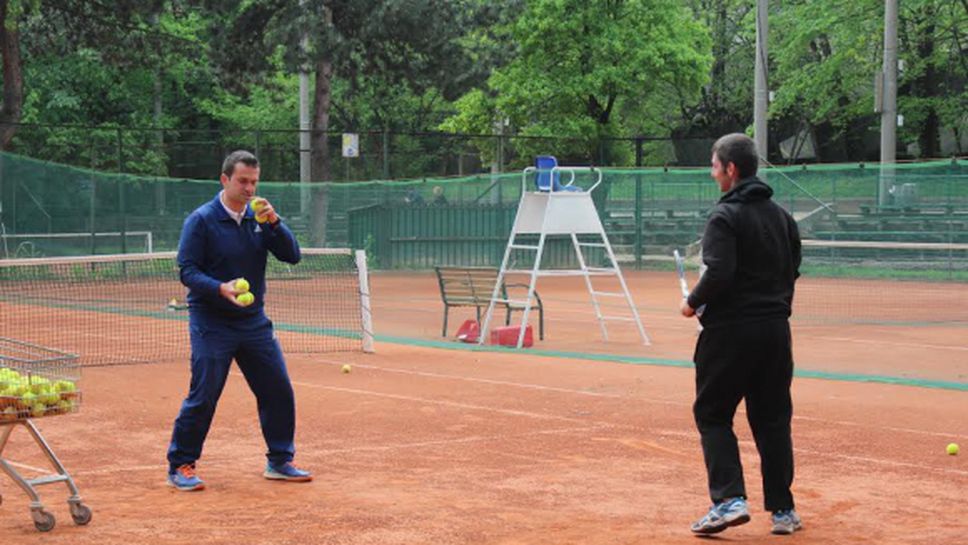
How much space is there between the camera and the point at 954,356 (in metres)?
15.6

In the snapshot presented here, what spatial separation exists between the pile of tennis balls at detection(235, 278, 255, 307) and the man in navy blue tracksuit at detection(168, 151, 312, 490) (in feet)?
0.32

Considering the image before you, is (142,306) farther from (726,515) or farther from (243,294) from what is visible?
(726,515)

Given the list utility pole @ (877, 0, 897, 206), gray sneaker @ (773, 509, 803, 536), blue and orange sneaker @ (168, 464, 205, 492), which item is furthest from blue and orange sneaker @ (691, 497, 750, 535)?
utility pole @ (877, 0, 897, 206)

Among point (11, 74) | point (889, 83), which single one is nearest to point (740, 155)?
point (889, 83)

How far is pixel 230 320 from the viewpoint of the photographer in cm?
800

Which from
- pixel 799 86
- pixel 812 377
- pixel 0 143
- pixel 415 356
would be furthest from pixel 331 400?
pixel 799 86

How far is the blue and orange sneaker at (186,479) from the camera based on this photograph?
7.87 m

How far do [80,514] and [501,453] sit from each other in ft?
10.3

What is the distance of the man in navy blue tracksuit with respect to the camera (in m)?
7.89

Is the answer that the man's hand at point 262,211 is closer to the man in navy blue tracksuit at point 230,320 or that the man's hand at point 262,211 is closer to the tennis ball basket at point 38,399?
the man in navy blue tracksuit at point 230,320

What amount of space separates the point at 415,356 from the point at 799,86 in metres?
28.5

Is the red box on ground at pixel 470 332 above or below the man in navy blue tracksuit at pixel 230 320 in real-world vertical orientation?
below

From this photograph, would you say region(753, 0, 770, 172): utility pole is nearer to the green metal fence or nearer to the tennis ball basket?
the green metal fence

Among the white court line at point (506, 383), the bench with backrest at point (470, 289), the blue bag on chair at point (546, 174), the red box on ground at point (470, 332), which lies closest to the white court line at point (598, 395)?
the white court line at point (506, 383)
